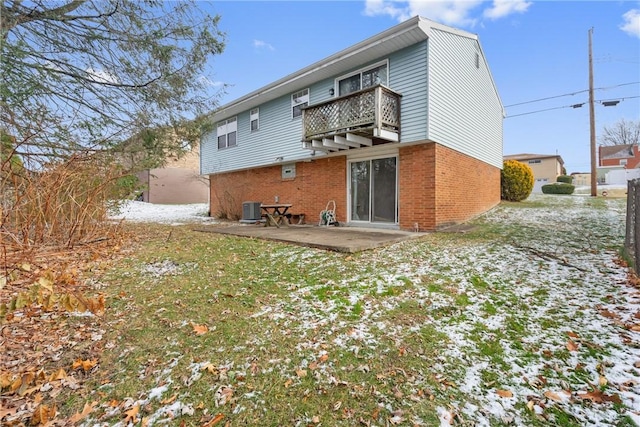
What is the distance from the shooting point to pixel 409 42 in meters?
8.54

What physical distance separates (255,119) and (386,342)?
12940 mm

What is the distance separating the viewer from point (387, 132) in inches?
334

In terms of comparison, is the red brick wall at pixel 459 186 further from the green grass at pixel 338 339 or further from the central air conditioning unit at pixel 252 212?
the central air conditioning unit at pixel 252 212

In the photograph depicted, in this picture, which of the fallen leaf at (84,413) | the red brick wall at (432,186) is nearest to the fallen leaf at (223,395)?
the fallen leaf at (84,413)

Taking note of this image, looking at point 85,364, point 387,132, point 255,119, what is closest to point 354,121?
point 387,132

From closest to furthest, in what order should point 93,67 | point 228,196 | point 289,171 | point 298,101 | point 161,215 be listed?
point 93,67 < point 298,101 < point 289,171 < point 228,196 < point 161,215

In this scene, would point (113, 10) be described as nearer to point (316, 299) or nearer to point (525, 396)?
point (316, 299)

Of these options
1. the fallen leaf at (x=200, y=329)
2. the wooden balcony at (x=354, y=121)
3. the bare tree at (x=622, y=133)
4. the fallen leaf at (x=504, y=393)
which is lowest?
the fallen leaf at (x=504, y=393)

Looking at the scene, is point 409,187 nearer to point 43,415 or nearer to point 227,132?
point 43,415

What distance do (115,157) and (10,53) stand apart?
8.49 ft

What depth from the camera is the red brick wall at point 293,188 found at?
36.8ft

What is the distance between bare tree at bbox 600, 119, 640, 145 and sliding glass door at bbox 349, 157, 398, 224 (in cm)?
5340

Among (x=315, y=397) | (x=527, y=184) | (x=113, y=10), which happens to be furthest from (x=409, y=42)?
(x=527, y=184)

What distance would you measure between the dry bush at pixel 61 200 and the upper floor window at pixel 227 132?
811cm
